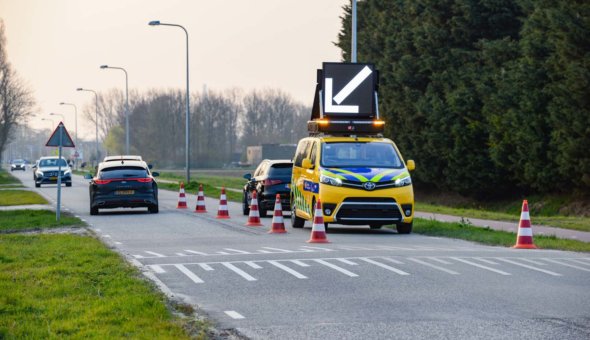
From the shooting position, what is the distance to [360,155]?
2131 cm

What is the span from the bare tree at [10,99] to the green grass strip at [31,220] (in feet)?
208

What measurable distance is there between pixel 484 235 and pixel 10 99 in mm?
78065

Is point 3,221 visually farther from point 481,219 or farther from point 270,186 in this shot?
point 481,219

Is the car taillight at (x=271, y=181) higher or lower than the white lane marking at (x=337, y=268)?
higher

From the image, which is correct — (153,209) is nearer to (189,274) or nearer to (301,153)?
(301,153)

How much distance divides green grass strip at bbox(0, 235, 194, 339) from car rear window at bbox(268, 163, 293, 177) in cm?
1096

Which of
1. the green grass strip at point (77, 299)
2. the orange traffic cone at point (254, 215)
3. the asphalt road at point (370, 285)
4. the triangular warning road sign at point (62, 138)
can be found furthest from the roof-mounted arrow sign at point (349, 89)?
the green grass strip at point (77, 299)

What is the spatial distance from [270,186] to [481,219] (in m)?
5.45

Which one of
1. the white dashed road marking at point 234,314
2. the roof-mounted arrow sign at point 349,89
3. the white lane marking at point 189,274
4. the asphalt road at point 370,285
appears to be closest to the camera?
the asphalt road at point 370,285

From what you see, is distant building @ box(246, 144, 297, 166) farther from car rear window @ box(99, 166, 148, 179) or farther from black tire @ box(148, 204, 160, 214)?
car rear window @ box(99, 166, 148, 179)

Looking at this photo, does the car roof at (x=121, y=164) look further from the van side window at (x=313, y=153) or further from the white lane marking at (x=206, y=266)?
the white lane marking at (x=206, y=266)

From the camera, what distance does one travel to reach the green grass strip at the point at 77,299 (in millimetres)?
8359

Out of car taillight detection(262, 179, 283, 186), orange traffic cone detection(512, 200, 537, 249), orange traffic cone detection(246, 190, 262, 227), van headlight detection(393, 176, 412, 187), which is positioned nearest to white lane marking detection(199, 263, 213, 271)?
orange traffic cone detection(512, 200, 537, 249)

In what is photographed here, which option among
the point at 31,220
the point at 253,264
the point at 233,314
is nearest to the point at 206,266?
the point at 253,264
